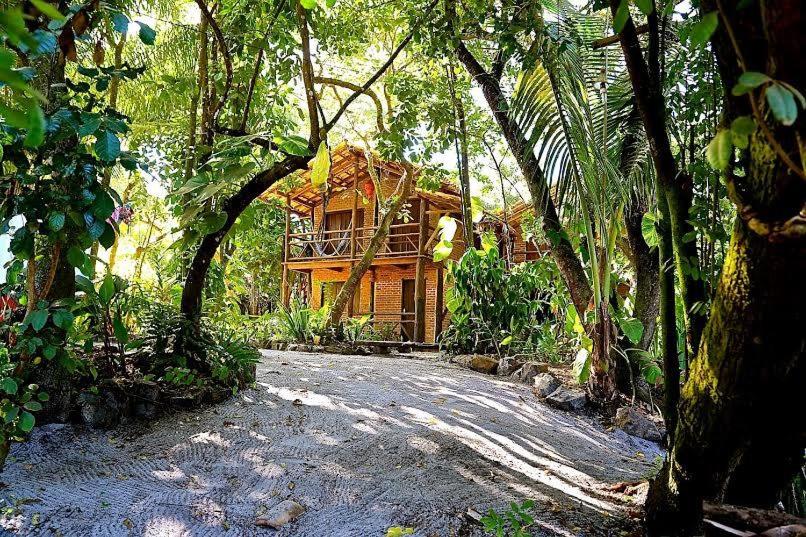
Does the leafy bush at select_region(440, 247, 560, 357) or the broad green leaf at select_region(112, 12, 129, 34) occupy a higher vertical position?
the broad green leaf at select_region(112, 12, 129, 34)

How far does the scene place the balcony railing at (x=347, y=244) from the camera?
16109 mm

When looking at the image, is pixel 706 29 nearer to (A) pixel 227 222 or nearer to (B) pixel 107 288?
(B) pixel 107 288

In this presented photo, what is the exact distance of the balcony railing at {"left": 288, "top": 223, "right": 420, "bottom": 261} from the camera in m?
16.1

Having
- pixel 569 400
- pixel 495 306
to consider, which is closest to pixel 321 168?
pixel 569 400

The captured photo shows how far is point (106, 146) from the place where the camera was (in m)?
2.14

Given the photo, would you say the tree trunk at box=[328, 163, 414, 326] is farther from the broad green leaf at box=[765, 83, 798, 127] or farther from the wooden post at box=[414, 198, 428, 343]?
the broad green leaf at box=[765, 83, 798, 127]

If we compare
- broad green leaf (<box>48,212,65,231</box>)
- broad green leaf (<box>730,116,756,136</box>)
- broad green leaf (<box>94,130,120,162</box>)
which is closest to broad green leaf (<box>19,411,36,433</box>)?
broad green leaf (<box>48,212,65,231</box>)

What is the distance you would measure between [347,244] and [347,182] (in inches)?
95.5

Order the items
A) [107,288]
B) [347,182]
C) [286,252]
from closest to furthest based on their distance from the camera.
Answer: [107,288]
[286,252]
[347,182]

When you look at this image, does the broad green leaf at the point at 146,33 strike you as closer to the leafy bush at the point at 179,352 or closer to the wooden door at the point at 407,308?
the leafy bush at the point at 179,352

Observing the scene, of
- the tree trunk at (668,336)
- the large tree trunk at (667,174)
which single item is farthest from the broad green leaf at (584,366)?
the large tree trunk at (667,174)

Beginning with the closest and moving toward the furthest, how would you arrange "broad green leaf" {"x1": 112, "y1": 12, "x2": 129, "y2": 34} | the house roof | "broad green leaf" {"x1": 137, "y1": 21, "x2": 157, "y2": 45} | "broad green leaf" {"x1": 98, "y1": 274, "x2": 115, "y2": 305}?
"broad green leaf" {"x1": 137, "y1": 21, "x2": 157, "y2": 45}, "broad green leaf" {"x1": 112, "y1": 12, "x2": 129, "y2": 34}, "broad green leaf" {"x1": 98, "y1": 274, "x2": 115, "y2": 305}, the house roof

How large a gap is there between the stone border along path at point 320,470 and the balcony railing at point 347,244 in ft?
37.5

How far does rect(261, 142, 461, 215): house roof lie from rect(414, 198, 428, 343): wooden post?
22.9 inches
